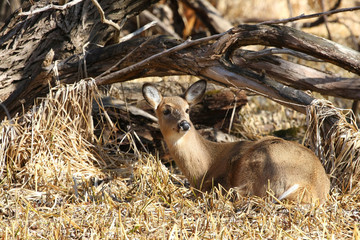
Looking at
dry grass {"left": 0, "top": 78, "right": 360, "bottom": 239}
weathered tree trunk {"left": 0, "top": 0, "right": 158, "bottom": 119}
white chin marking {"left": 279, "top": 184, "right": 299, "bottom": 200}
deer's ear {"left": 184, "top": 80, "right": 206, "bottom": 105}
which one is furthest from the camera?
weathered tree trunk {"left": 0, "top": 0, "right": 158, "bottom": 119}

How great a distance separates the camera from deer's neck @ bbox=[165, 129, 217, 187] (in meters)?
5.58

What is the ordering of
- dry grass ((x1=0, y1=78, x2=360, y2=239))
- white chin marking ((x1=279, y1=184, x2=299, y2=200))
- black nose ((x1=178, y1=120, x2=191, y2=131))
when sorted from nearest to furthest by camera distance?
dry grass ((x1=0, y1=78, x2=360, y2=239)) → white chin marking ((x1=279, y1=184, x2=299, y2=200)) → black nose ((x1=178, y1=120, x2=191, y2=131))

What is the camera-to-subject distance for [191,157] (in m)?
5.61

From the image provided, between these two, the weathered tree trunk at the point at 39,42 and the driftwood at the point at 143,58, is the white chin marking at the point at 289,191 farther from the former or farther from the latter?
the weathered tree trunk at the point at 39,42

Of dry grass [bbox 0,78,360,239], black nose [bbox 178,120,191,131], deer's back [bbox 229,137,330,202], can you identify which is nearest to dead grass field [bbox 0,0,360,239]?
dry grass [bbox 0,78,360,239]

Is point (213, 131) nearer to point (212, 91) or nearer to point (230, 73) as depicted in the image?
point (212, 91)

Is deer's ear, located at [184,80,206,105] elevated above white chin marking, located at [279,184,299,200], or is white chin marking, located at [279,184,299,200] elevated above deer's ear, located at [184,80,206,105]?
deer's ear, located at [184,80,206,105]

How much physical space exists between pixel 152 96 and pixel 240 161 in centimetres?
146

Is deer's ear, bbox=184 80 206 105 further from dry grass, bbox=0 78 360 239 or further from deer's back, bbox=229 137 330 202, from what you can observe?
deer's back, bbox=229 137 330 202

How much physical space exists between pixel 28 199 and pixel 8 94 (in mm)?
1810

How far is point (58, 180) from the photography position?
5.41 m

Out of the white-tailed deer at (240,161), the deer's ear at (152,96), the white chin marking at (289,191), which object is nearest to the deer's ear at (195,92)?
the white-tailed deer at (240,161)

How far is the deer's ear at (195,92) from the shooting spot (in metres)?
5.87

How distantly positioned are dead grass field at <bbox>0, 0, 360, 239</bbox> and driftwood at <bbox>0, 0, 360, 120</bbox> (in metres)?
0.34
